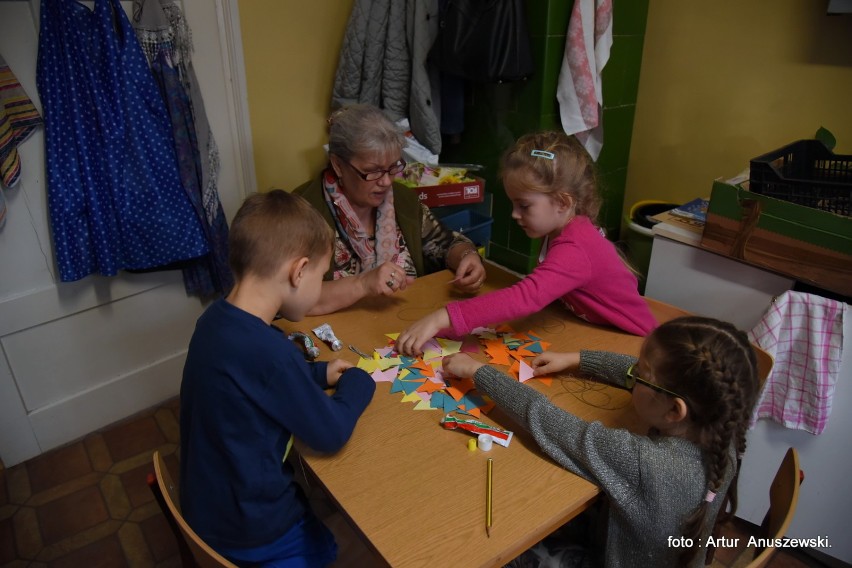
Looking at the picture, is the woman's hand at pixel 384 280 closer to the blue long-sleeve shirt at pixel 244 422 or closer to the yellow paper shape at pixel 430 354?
the yellow paper shape at pixel 430 354

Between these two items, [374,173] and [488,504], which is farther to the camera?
[374,173]

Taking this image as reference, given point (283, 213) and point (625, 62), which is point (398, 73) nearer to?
point (625, 62)

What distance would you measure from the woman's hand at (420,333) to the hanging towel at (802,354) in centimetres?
96

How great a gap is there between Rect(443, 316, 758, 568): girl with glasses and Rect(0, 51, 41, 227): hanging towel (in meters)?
1.84

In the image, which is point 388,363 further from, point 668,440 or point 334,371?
point 668,440

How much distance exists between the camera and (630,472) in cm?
105

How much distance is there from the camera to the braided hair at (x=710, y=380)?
3.42 feet

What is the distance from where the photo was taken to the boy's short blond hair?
3.83ft

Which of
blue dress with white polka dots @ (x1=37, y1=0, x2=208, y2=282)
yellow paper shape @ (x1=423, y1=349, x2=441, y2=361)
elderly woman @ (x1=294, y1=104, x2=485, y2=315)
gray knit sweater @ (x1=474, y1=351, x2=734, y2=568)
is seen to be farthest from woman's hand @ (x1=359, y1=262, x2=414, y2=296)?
blue dress with white polka dots @ (x1=37, y1=0, x2=208, y2=282)

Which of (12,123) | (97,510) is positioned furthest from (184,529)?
(12,123)

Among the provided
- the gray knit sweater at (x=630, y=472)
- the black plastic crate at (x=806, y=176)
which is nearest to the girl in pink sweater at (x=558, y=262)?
the gray knit sweater at (x=630, y=472)

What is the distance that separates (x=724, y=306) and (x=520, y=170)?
3.17ft

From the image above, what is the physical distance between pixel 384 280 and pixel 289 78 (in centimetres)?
143

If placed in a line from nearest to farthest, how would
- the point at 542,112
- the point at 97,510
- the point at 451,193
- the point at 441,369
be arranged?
the point at 441,369 < the point at 97,510 < the point at 451,193 < the point at 542,112
